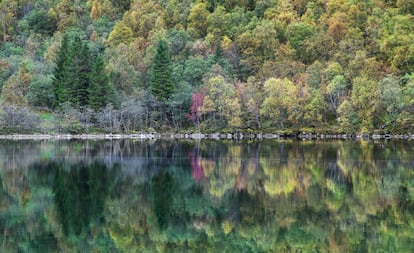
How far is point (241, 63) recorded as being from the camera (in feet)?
337

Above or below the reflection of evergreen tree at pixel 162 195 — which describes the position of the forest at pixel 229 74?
above

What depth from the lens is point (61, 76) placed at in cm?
9081

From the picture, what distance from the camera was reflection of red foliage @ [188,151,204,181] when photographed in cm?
3572

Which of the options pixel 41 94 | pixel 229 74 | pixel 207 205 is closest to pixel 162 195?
pixel 207 205

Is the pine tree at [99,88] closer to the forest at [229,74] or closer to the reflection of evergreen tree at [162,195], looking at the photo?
the forest at [229,74]

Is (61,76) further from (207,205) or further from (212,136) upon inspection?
(207,205)

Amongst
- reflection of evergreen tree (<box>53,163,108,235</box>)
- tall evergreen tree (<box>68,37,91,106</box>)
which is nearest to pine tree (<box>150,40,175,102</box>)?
tall evergreen tree (<box>68,37,91,106</box>)

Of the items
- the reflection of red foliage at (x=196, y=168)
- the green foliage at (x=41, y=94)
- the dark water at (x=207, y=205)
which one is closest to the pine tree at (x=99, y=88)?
the green foliage at (x=41, y=94)

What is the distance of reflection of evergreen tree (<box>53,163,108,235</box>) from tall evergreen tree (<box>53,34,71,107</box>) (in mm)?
48472

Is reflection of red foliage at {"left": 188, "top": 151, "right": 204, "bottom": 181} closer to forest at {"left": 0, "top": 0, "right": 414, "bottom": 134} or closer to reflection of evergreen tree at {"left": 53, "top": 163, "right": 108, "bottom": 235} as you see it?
reflection of evergreen tree at {"left": 53, "top": 163, "right": 108, "bottom": 235}

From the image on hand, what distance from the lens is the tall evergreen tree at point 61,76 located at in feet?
287

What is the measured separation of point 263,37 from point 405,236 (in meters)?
92.4

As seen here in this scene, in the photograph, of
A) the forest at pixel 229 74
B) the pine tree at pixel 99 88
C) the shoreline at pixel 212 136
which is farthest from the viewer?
the pine tree at pixel 99 88

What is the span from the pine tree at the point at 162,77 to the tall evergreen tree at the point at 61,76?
442 inches
